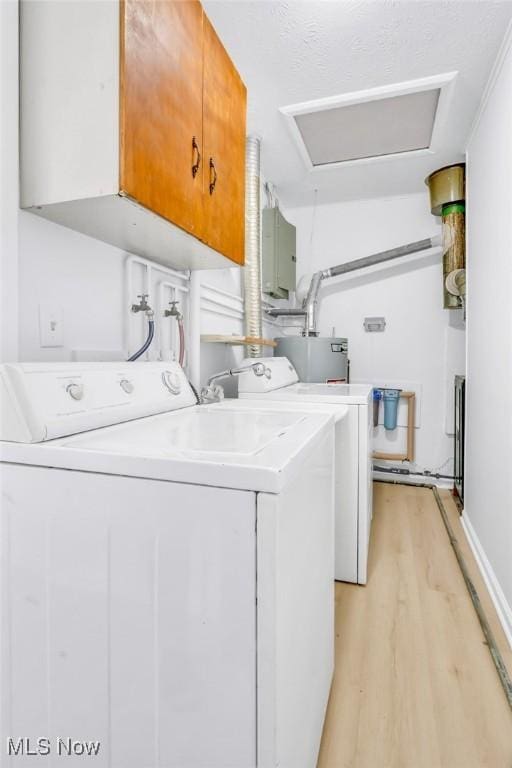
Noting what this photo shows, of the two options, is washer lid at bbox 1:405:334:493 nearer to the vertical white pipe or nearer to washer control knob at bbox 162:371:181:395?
washer control knob at bbox 162:371:181:395

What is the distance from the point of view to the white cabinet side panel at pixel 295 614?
2.05ft

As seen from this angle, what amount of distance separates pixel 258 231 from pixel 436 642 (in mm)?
2248

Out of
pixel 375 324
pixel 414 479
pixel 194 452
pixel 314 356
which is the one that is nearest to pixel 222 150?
pixel 194 452

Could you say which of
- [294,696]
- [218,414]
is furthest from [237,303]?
[294,696]

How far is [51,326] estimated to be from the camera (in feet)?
3.83

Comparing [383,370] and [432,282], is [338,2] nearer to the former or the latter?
[432,282]

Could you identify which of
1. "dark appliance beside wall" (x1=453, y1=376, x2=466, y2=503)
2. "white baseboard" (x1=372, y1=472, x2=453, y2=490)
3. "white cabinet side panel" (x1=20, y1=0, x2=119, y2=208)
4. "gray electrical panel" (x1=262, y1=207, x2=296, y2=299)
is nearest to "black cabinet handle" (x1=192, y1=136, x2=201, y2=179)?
"white cabinet side panel" (x1=20, y1=0, x2=119, y2=208)

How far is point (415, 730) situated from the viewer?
1.16 meters

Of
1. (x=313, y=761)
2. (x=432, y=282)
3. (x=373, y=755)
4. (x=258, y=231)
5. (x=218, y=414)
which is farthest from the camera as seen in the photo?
(x=432, y=282)

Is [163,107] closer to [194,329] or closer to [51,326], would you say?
[51,326]

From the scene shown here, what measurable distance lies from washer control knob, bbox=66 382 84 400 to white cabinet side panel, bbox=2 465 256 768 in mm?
209

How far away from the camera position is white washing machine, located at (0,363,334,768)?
2.10 ft

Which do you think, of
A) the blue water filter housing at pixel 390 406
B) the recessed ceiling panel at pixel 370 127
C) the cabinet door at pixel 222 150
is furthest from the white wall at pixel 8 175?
the blue water filter housing at pixel 390 406

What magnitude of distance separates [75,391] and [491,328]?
6.34 feet
